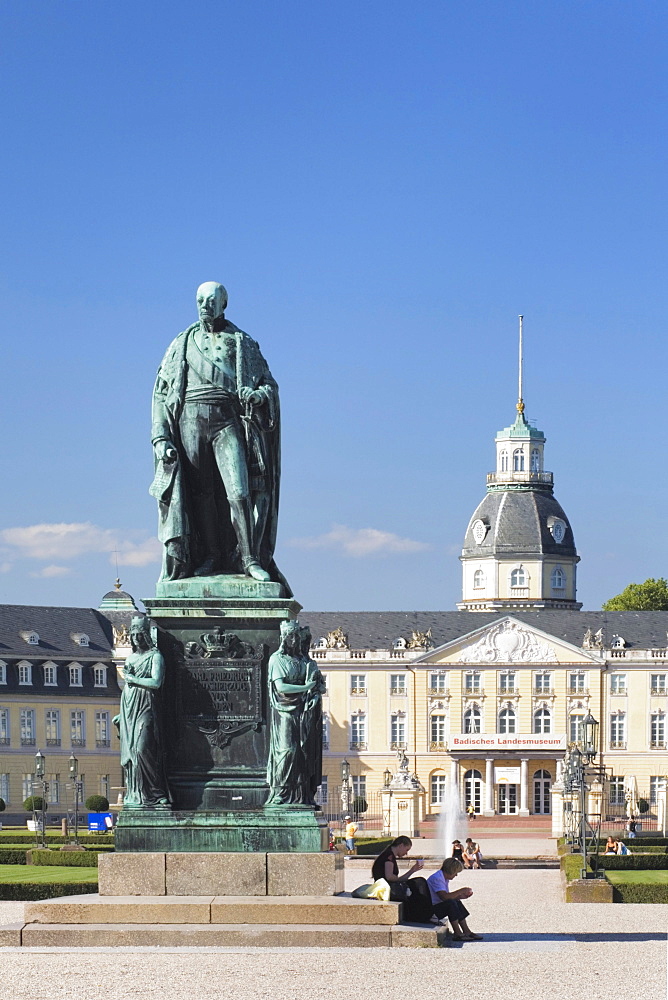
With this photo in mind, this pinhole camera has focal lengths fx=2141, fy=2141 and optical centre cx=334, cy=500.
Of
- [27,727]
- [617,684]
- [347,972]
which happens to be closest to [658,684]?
[617,684]

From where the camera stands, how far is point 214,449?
18031 millimetres

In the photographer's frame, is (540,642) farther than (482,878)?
Yes

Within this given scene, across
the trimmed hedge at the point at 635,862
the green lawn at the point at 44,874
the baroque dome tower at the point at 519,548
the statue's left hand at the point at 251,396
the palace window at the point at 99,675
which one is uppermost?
the baroque dome tower at the point at 519,548

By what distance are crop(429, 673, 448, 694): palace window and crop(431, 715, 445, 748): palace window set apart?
1.39m

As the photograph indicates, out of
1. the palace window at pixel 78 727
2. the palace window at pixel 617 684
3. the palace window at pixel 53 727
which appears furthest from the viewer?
the palace window at pixel 617 684

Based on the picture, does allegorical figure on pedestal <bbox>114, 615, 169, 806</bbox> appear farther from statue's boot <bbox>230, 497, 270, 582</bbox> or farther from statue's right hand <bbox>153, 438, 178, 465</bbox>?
statue's right hand <bbox>153, 438, 178, 465</bbox>

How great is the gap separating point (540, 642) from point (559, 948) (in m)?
101

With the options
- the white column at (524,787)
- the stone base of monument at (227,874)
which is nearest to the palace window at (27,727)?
the white column at (524,787)

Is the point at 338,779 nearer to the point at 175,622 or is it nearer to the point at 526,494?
the point at 526,494

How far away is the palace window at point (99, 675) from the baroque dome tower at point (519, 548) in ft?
112

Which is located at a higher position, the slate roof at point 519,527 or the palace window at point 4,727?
the slate roof at point 519,527

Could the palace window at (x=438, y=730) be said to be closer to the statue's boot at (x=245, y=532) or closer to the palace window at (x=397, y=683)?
the palace window at (x=397, y=683)

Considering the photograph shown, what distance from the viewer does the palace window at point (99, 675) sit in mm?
110688

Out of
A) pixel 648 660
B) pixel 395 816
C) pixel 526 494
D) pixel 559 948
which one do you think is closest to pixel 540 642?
pixel 648 660
